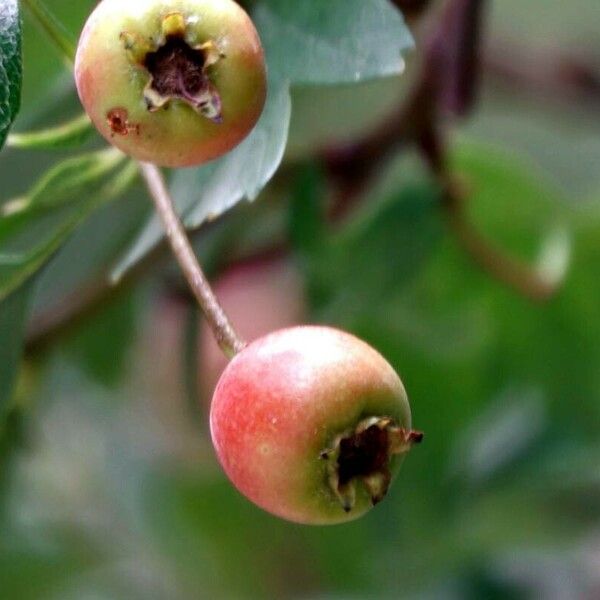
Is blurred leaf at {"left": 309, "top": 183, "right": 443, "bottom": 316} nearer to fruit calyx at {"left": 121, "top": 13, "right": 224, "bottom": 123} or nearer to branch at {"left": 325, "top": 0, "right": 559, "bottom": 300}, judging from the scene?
branch at {"left": 325, "top": 0, "right": 559, "bottom": 300}

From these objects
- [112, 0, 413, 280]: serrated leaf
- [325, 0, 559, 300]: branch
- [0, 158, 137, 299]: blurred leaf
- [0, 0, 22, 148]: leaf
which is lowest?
[325, 0, 559, 300]: branch

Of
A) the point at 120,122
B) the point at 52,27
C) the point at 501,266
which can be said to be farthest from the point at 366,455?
the point at 501,266

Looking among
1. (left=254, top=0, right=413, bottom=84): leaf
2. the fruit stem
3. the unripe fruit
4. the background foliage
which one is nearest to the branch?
the background foliage

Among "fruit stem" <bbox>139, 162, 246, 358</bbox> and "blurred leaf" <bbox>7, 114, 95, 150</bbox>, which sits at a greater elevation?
"fruit stem" <bbox>139, 162, 246, 358</bbox>

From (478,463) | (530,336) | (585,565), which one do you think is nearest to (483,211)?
(530,336)

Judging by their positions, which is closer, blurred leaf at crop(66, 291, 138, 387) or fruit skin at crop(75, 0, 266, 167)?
fruit skin at crop(75, 0, 266, 167)

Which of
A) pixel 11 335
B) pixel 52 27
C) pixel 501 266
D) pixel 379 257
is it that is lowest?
pixel 501 266

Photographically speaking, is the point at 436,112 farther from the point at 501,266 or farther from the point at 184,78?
the point at 184,78
